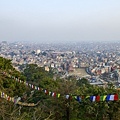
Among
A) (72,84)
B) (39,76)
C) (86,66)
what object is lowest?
(86,66)

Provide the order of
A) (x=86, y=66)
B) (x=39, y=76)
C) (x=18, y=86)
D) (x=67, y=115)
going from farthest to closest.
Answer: (x=86, y=66) → (x=39, y=76) → (x=18, y=86) → (x=67, y=115)

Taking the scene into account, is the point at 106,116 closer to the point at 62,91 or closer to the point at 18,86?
the point at 62,91

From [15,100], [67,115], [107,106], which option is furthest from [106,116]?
[15,100]

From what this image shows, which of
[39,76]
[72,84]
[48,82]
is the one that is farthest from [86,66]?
[72,84]

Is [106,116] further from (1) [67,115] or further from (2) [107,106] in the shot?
(1) [67,115]

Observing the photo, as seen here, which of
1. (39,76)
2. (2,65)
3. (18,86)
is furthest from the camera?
(39,76)

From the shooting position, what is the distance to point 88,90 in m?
11.3

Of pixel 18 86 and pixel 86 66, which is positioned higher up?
pixel 18 86

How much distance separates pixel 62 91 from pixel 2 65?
21.0 ft

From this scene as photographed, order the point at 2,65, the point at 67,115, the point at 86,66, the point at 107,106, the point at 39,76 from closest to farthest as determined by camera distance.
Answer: the point at 107,106
the point at 67,115
the point at 2,65
the point at 39,76
the point at 86,66

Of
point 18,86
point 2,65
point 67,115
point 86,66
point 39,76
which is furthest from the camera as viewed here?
point 86,66

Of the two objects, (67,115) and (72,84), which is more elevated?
(72,84)

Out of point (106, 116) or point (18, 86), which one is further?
point (18, 86)

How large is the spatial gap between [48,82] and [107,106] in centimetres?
662
